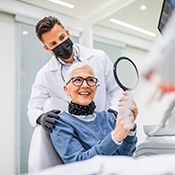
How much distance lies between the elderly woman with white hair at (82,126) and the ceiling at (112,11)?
199cm

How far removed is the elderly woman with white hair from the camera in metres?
0.96

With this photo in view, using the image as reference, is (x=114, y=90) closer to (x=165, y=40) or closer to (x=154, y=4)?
(x=165, y=40)

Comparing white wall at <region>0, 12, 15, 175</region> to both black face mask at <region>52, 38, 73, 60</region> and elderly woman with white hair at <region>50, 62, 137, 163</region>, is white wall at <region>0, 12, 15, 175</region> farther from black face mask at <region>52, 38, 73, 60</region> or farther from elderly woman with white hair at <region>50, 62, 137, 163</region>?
elderly woman with white hair at <region>50, 62, 137, 163</region>

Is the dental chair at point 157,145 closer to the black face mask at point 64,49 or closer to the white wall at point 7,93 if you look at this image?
the black face mask at point 64,49

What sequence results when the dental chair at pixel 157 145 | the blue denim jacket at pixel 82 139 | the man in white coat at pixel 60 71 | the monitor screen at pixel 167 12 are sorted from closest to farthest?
the monitor screen at pixel 167 12
the blue denim jacket at pixel 82 139
the dental chair at pixel 157 145
the man in white coat at pixel 60 71

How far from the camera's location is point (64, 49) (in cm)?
155

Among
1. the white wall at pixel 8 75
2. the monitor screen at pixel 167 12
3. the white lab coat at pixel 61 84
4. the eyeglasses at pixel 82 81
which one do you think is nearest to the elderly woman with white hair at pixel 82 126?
the eyeglasses at pixel 82 81

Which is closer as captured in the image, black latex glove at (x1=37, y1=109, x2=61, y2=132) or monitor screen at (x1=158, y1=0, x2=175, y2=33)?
monitor screen at (x1=158, y1=0, x2=175, y2=33)

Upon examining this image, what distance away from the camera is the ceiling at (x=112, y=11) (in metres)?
2.99

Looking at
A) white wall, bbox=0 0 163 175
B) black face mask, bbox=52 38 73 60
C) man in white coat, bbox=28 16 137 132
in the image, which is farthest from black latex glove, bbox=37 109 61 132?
white wall, bbox=0 0 163 175

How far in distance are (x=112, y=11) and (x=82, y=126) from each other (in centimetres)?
249

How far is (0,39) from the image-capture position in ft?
10.2

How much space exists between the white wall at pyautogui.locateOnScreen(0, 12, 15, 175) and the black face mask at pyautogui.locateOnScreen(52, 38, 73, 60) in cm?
168

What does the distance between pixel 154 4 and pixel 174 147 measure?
2.31 meters
